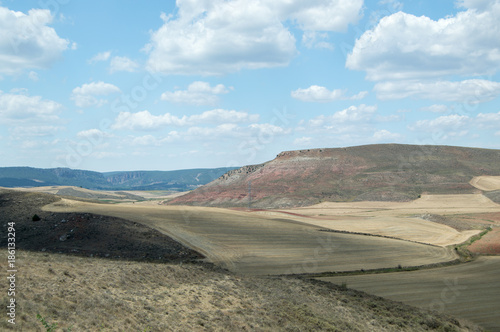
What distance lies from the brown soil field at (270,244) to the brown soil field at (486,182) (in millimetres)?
85597

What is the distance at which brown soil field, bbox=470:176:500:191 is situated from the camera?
4828 inches

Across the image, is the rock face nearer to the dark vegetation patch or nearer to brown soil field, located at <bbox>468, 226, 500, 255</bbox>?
brown soil field, located at <bbox>468, 226, 500, 255</bbox>

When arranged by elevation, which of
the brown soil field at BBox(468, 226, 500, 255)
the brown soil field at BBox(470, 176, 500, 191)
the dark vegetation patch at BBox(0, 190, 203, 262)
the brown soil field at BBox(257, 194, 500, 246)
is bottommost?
the brown soil field at BBox(468, 226, 500, 255)

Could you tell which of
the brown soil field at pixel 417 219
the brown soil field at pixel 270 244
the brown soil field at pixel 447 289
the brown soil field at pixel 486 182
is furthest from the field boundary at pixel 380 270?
the brown soil field at pixel 486 182

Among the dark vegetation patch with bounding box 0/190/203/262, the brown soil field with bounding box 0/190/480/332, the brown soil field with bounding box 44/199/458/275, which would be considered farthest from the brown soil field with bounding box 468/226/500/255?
the dark vegetation patch with bounding box 0/190/203/262

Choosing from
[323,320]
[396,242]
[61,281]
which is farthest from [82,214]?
[396,242]

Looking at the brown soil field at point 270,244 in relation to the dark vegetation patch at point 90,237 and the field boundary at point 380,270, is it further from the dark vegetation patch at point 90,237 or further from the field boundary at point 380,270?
the dark vegetation patch at point 90,237

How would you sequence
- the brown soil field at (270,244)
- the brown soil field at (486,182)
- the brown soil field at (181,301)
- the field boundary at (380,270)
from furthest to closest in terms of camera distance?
the brown soil field at (486,182)
the brown soil field at (270,244)
the field boundary at (380,270)
the brown soil field at (181,301)

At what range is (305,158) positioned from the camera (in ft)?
529

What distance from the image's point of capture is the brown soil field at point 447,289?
26766mm

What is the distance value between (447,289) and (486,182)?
370 feet

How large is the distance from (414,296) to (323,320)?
32.4ft

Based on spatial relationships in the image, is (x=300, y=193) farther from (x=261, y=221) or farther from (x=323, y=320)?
(x=323, y=320)

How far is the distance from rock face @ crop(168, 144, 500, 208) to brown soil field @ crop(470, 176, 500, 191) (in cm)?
244
